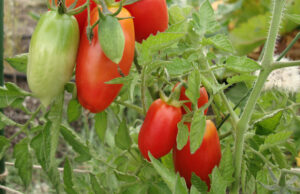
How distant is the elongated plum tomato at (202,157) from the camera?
0.59 metres

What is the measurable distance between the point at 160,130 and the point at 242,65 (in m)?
0.15

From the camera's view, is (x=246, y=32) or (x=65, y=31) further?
(x=246, y=32)

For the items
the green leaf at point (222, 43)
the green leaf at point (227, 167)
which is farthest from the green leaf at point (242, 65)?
the green leaf at point (227, 167)

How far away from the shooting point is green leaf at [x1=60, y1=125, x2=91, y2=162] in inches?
24.7

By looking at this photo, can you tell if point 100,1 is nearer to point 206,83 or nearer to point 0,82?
point 206,83

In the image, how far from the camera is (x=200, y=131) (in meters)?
0.50

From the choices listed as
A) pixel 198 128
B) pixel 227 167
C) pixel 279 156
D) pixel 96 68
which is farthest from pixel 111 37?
pixel 279 156

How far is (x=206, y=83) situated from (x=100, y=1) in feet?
0.61

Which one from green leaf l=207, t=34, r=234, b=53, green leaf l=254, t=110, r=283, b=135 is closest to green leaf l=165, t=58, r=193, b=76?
green leaf l=207, t=34, r=234, b=53

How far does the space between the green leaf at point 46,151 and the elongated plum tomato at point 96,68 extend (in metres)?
0.10

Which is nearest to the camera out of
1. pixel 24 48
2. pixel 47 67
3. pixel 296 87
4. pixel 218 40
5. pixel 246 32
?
pixel 47 67

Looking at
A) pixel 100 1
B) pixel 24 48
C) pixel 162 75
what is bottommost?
pixel 24 48

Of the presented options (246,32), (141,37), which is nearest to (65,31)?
(141,37)

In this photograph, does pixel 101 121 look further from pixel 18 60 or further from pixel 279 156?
pixel 279 156
